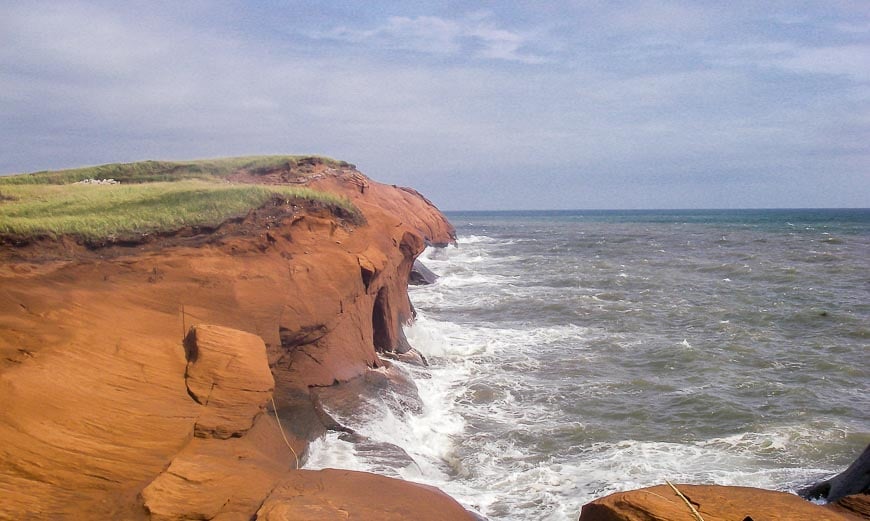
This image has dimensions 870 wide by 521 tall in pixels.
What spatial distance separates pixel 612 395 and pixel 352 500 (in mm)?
7168

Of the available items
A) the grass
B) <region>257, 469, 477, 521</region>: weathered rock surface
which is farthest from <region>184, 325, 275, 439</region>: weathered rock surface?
the grass

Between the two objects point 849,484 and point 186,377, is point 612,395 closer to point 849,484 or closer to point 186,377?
point 849,484

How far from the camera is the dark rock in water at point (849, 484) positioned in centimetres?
574

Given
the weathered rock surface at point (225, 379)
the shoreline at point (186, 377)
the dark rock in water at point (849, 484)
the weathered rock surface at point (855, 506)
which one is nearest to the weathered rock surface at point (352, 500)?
the shoreline at point (186, 377)

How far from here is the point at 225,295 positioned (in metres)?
7.22

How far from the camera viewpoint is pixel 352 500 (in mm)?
4949

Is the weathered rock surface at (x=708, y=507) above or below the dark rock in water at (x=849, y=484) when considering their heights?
above

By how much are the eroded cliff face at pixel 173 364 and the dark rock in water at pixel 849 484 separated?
149 inches

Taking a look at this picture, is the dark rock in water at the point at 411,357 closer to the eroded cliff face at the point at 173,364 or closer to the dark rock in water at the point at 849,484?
the eroded cliff face at the point at 173,364

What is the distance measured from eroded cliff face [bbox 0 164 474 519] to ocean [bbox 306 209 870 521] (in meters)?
1.10

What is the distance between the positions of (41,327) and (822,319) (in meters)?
18.1

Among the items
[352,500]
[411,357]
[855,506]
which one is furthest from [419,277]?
[855,506]

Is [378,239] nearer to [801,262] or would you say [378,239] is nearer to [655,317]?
[655,317]

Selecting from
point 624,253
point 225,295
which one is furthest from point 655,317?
point 624,253
